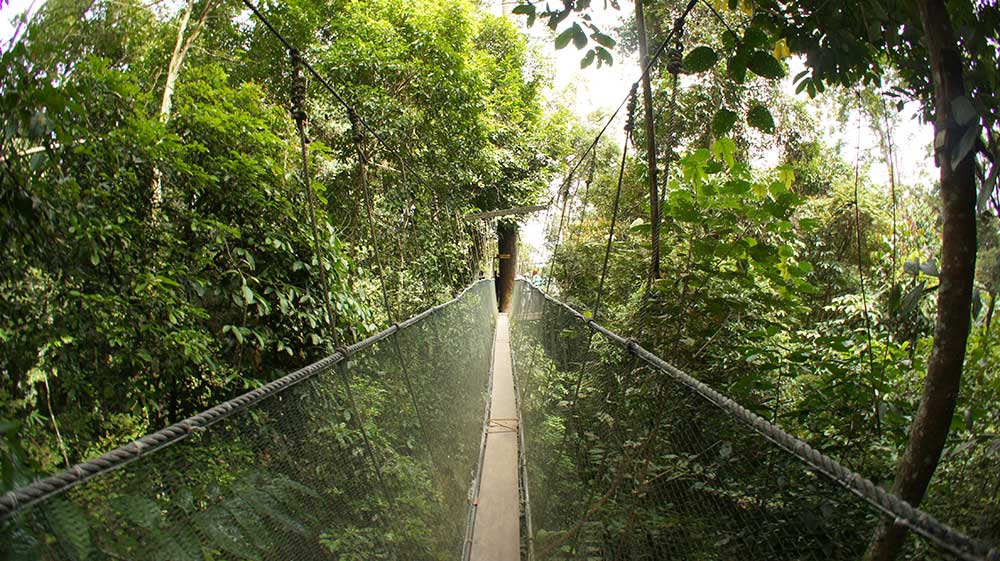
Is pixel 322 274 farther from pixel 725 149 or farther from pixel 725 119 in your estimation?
pixel 725 149

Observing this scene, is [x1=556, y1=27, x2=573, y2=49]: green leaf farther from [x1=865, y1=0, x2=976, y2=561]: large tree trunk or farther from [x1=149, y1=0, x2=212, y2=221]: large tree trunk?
[x1=149, y1=0, x2=212, y2=221]: large tree trunk

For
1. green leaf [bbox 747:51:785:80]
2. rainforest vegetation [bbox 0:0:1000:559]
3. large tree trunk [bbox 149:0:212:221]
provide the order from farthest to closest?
large tree trunk [bbox 149:0:212:221], green leaf [bbox 747:51:785:80], rainforest vegetation [bbox 0:0:1000:559]

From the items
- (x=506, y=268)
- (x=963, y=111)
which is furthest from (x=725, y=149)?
(x=506, y=268)

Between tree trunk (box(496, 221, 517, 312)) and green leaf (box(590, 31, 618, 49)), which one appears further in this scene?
tree trunk (box(496, 221, 517, 312))

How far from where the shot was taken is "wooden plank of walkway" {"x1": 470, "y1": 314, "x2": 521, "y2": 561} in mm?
2492

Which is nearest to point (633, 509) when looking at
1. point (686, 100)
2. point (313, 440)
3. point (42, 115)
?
point (313, 440)

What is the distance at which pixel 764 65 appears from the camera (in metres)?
1.18

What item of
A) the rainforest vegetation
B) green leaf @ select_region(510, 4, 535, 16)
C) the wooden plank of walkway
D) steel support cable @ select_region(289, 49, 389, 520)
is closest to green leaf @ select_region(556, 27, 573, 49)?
the rainforest vegetation

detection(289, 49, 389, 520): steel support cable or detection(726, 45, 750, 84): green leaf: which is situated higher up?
detection(726, 45, 750, 84): green leaf

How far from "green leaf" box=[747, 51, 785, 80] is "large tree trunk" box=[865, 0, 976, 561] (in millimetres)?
367

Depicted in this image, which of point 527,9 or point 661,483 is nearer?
point 661,483

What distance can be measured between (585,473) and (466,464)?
1356mm

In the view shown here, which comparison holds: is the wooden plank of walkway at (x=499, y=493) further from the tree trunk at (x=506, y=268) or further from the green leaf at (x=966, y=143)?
the tree trunk at (x=506, y=268)

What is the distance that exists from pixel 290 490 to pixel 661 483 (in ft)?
2.14
